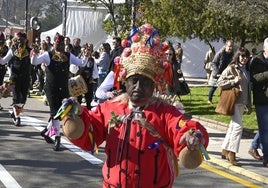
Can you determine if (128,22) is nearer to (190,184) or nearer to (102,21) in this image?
(102,21)

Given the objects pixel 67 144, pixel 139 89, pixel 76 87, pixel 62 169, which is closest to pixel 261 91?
pixel 62 169

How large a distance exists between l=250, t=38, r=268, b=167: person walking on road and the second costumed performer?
2868 mm

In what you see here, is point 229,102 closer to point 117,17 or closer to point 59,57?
point 59,57

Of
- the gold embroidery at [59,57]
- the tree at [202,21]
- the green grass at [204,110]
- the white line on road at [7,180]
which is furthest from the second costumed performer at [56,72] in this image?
the tree at [202,21]

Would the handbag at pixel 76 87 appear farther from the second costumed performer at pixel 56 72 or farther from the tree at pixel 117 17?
the tree at pixel 117 17

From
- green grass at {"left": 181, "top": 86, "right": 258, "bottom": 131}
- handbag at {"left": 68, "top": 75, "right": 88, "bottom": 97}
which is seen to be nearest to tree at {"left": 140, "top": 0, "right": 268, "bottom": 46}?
green grass at {"left": 181, "top": 86, "right": 258, "bottom": 131}

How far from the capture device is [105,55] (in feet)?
46.0

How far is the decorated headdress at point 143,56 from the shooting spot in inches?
133

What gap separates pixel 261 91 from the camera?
7.68m

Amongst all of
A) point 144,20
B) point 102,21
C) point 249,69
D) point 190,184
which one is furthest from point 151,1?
point 190,184

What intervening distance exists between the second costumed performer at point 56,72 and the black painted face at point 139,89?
5232mm

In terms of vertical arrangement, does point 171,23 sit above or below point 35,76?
above

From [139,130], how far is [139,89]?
258 millimetres

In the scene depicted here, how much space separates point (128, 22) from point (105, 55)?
11609mm
